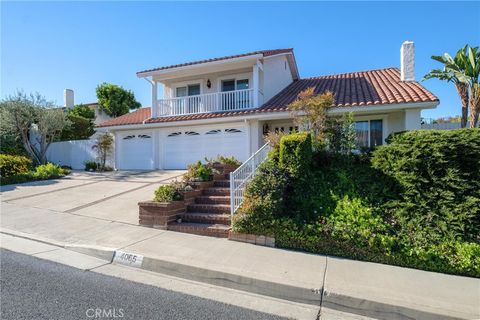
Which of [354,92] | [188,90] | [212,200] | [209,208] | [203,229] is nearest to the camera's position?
[203,229]

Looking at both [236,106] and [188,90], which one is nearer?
[236,106]

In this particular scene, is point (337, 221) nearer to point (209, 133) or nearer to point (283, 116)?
point (283, 116)

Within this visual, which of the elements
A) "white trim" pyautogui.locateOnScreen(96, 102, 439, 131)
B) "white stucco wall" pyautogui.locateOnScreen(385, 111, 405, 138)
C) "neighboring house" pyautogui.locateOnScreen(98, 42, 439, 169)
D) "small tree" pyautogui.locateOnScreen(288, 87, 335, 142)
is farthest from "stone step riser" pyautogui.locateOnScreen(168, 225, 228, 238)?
"white stucco wall" pyautogui.locateOnScreen(385, 111, 405, 138)

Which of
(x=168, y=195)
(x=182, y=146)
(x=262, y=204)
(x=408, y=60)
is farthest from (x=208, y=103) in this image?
(x=262, y=204)

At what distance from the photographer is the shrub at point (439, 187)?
508cm

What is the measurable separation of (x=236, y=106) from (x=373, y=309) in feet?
38.7

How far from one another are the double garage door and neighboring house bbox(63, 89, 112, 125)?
1358 cm

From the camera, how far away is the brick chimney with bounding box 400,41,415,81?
12320 millimetres

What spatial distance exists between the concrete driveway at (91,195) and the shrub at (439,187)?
6.15 meters

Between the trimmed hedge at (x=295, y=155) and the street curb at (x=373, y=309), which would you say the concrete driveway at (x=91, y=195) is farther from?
the street curb at (x=373, y=309)

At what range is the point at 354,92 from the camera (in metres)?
12.8

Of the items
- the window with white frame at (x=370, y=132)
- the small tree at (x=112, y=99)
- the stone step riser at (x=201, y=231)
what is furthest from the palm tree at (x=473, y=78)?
the small tree at (x=112, y=99)

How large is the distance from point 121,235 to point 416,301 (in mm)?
5471

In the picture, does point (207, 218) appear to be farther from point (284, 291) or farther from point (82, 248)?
point (284, 291)
